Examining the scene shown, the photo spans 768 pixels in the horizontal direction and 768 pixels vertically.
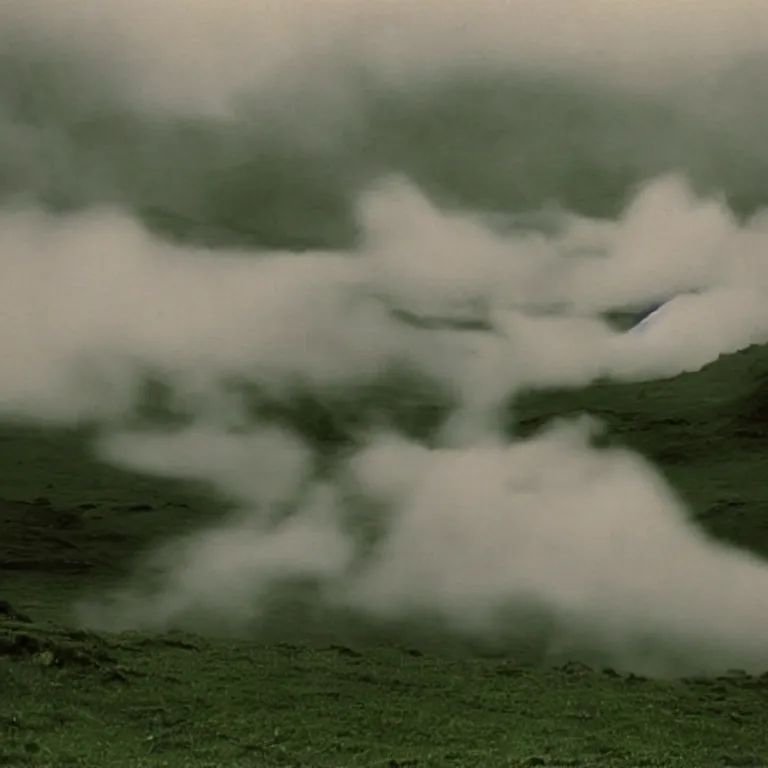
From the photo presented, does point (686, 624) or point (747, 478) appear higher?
point (747, 478)

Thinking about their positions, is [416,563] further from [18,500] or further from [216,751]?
[216,751]

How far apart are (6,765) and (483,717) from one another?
28.6 metres

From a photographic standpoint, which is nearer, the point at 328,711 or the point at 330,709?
the point at 328,711

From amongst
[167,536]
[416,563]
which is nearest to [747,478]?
[416,563]

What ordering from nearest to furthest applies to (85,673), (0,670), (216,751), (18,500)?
(216,751)
(0,670)
(85,673)
(18,500)

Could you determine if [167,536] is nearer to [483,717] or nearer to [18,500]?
[18,500]

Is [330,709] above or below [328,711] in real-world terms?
above

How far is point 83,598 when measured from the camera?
428ft

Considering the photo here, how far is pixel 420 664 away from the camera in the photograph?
77438 millimetres

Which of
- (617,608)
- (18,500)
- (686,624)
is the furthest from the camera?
(18,500)

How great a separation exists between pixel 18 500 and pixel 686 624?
120568 millimetres

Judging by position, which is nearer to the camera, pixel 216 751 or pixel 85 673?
pixel 216 751

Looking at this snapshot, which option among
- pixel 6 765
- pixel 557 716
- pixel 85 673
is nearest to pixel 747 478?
pixel 557 716

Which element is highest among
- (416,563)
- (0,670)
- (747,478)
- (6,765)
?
(747,478)
